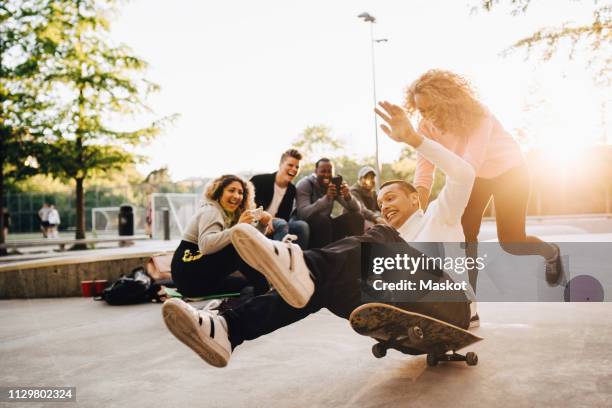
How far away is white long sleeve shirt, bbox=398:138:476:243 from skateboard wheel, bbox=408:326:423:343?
0.41m

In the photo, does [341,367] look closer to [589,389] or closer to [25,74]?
[589,389]

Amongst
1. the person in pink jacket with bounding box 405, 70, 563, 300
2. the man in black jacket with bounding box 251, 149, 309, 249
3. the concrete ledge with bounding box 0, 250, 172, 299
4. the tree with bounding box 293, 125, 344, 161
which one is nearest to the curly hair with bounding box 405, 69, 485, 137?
the person in pink jacket with bounding box 405, 70, 563, 300

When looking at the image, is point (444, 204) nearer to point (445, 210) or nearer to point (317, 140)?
point (445, 210)

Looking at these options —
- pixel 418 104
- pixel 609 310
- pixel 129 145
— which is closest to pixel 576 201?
pixel 129 145

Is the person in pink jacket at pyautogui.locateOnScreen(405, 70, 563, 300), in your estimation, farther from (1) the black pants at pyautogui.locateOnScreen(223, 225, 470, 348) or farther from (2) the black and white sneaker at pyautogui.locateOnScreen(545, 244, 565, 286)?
(1) the black pants at pyautogui.locateOnScreen(223, 225, 470, 348)

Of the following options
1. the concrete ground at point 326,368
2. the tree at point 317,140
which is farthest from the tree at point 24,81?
the tree at point 317,140

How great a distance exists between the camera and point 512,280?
646 cm

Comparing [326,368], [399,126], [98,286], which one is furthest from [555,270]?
[98,286]

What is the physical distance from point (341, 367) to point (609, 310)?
8.88ft

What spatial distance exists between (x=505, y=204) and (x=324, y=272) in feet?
5.73

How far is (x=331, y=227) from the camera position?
5914 millimetres

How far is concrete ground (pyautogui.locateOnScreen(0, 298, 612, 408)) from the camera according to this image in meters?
2.52

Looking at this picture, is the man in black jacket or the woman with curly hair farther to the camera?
the man in black jacket

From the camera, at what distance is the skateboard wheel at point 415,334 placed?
2477 mm
